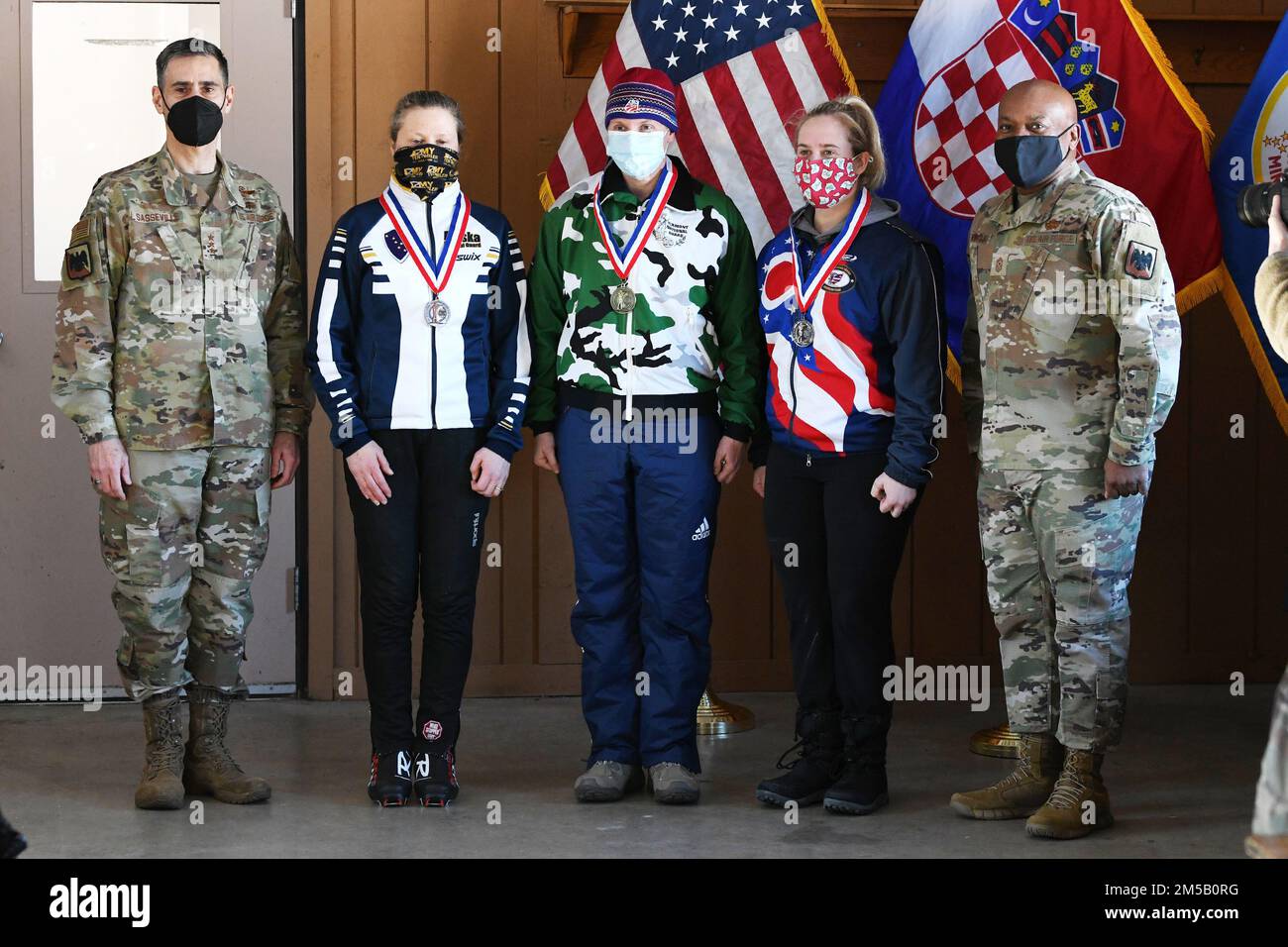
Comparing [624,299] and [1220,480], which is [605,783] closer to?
[624,299]

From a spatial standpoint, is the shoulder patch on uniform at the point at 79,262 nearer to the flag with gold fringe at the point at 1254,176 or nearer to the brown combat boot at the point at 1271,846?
the brown combat boot at the point at 1271,846

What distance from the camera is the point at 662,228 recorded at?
364cm

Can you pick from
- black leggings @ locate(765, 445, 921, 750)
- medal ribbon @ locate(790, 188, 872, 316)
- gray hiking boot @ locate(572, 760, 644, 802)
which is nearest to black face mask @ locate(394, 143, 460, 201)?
medal ribbon @ locate(790, 188, 872, 316)

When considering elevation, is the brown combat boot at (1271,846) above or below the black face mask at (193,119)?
below

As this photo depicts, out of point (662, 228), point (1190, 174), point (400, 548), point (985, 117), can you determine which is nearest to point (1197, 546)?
point (1190, 174)

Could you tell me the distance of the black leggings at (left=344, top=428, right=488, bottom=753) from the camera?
3.62 meters

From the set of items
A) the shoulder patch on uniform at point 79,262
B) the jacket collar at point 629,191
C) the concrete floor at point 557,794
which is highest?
the jacket collar at point 629,191

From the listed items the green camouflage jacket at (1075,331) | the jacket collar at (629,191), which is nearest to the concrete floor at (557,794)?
the green camouflage jacket at (1075,331)

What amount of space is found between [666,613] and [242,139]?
7.35 feet

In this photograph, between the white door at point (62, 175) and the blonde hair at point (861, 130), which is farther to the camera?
the white door at point (62, 175)

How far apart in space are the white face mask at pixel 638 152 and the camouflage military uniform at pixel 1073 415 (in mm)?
847

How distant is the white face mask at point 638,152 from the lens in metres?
3.60

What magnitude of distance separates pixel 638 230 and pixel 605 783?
136 cm

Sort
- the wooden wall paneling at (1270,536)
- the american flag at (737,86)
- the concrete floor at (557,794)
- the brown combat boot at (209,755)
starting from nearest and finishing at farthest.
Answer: the concrete floor at (557,794) → the brown combat boot at (209,755) → the american flag at (737,86) → the wooden wall paneling at (1270,536)
